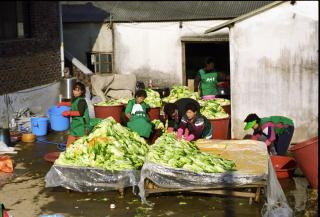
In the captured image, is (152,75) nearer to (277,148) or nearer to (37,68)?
(37,68)

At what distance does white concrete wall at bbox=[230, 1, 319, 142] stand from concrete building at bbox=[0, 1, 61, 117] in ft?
23.5

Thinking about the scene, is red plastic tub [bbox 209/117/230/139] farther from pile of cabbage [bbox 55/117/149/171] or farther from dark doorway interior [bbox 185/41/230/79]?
dark doorway interior [bbox 185/41/230/79]

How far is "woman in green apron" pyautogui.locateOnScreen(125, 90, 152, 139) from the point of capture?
11211 millimetres

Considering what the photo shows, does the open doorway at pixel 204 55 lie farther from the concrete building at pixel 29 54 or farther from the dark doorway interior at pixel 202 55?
the concrete building at pixel 29 54

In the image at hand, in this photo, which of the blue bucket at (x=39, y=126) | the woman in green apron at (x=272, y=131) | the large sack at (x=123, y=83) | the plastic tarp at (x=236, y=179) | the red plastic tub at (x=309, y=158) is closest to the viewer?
the plastic tarp at (x=236, y=179)

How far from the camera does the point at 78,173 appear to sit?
30.7ft

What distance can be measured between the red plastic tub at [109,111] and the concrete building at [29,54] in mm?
2742

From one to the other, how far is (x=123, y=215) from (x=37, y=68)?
9945 mm

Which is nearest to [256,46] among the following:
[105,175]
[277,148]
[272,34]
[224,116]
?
[272,34]

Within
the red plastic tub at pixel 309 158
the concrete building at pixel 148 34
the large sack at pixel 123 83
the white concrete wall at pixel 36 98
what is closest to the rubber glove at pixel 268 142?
the red plastic tub at pixel 309 158

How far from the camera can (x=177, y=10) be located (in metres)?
20.7

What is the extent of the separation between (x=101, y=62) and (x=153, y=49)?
2388 millimetres

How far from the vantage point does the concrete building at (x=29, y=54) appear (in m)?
15.8

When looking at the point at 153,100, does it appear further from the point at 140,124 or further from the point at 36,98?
the point at 140,124
